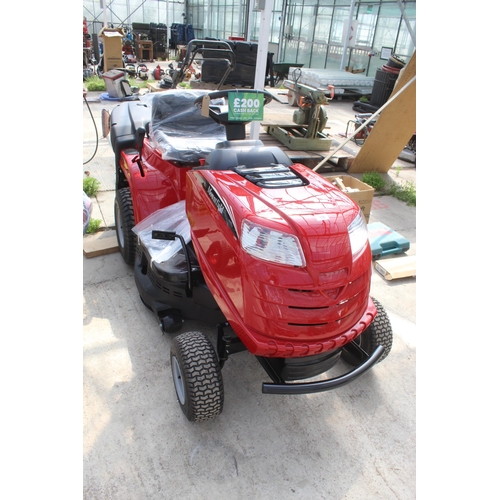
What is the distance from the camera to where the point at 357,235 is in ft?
5.89

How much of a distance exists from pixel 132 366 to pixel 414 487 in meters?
1.49

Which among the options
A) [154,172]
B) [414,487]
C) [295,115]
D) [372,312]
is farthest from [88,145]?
[414,487]

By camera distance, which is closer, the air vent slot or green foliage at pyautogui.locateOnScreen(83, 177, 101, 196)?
the air vent slot

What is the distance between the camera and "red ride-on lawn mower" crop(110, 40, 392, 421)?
5.41 feet

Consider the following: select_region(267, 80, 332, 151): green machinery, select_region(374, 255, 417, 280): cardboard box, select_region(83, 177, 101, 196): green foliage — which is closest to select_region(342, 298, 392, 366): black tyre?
select_region(374, 255, 417, 280): cardboard box

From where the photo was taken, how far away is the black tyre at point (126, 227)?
3.04 m

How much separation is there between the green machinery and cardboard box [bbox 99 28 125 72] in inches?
254

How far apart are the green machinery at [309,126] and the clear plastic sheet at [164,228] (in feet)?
10.2

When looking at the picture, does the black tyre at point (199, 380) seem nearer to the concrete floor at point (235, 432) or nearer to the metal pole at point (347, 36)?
the concrete floor at point (235, 432)

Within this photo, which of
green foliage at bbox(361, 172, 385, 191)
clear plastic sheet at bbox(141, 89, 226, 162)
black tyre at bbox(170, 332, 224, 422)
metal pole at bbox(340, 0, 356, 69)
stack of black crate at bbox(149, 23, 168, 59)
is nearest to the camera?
black tyre at bbox(170, 332, 224, 422)

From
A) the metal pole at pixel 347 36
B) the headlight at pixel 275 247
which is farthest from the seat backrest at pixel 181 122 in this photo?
the metal pole at pixel 347 36

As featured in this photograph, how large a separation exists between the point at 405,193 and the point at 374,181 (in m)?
0.41

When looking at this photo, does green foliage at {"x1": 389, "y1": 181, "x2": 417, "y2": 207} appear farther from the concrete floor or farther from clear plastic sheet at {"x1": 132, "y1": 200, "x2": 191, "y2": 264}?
clear plastic sheet at {"x1": 132, "y1": 200, "x2": 191, "y2": 264}

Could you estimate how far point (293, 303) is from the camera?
1644 millimetres
